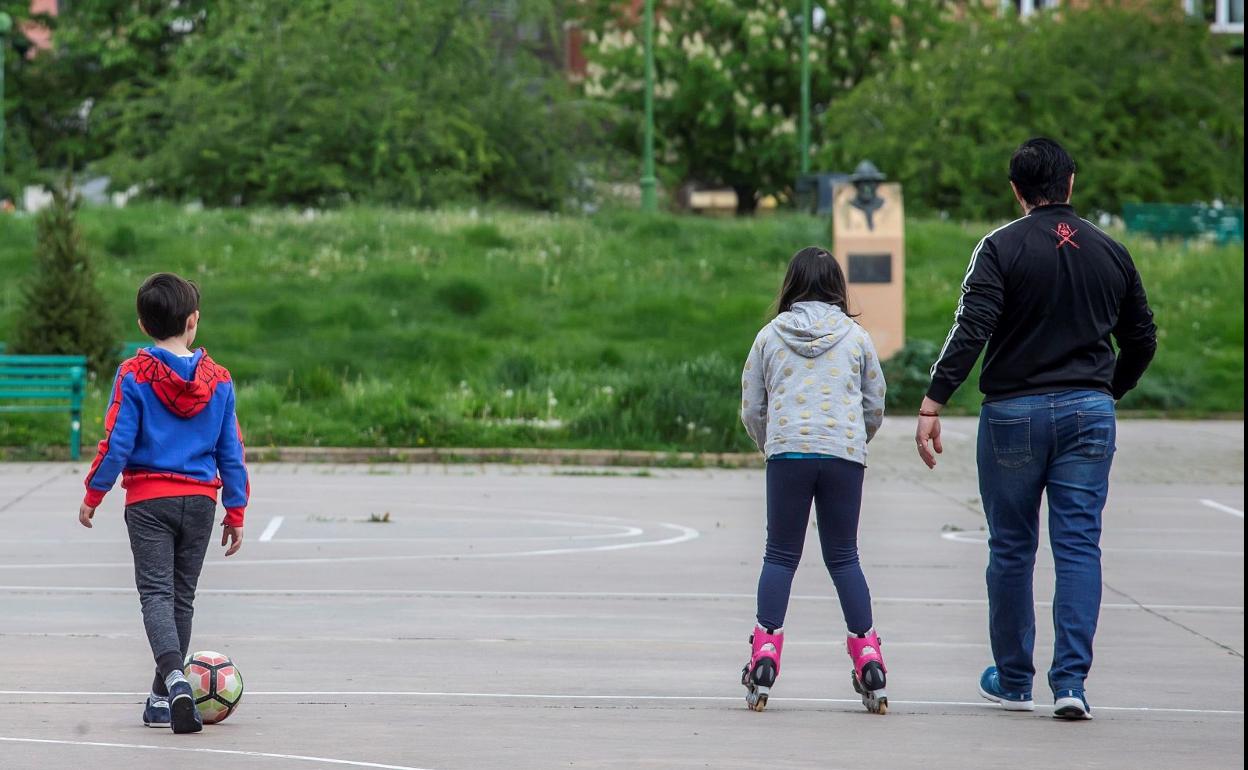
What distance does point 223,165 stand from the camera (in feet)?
130

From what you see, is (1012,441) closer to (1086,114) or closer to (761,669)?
(761,669)

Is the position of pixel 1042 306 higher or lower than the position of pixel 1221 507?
higher

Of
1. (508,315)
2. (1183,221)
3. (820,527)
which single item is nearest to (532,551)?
(820,527)

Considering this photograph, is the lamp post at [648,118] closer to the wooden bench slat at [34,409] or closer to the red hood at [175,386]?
the wooden bench slat at [34,409]

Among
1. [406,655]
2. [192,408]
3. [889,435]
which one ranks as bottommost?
[889,435]

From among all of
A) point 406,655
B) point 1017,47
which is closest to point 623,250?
point 1017,47

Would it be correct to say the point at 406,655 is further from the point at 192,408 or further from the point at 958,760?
the point at 958,760

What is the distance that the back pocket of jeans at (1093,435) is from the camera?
23.2ft

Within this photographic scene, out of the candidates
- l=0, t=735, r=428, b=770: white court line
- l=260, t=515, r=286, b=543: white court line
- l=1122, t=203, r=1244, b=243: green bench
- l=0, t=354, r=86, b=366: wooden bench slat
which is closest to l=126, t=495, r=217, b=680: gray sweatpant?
l=0, t=735, r=428, b=770: white court line

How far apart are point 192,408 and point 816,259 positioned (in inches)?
87.1

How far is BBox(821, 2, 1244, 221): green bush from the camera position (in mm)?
Result: 49219

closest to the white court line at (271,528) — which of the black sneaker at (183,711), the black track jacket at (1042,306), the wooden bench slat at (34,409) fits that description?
the black sneaker at (183,711)

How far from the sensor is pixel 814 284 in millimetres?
7391

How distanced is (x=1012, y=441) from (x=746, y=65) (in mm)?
57222
